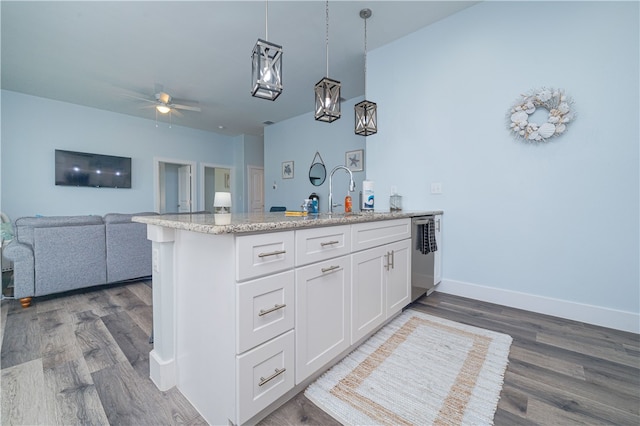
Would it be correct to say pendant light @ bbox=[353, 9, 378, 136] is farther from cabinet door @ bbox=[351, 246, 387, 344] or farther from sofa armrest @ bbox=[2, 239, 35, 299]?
sofa armrest @ bbox=[2, 239, 35, 299]

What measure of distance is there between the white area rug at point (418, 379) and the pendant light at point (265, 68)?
1642mm

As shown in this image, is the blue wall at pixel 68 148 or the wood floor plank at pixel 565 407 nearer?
the wood floor plank at pixel 565 407

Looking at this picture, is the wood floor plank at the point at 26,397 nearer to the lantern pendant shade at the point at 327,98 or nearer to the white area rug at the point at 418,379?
the white area rug at the point at 418,379

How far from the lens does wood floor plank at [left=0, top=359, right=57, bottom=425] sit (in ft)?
3.76

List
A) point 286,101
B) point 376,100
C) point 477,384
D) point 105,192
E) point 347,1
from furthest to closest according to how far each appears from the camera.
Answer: point 105,192, point 286,101, point 376,100, point 347,1, point 477,384

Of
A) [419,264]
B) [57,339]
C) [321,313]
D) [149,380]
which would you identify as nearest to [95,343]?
[57,339]

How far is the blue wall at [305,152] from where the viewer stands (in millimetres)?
4664

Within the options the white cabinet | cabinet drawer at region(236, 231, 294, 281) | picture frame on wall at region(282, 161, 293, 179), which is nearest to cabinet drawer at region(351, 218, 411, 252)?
the white cabinet

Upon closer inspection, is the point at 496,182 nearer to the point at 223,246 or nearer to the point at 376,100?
the point at 376,100

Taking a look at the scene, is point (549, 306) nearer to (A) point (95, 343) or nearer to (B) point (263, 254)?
(B) point (263, 254)

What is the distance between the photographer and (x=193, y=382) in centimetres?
123

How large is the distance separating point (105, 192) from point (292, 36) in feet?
Answer: 15.9

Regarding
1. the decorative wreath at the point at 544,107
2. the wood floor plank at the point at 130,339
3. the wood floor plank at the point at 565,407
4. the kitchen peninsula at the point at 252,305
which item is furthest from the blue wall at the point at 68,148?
the wood floor plank at the point at 565,407

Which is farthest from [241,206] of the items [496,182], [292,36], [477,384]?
[477,384]
